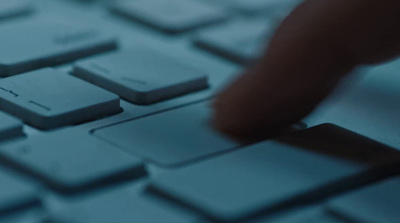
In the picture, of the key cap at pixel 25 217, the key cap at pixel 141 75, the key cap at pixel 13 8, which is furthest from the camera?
the key cap at pixel 13 8

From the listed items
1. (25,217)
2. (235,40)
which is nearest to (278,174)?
(25,217)

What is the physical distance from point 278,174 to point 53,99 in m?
0.13

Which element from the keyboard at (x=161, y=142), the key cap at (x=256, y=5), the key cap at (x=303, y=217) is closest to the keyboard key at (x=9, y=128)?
the keyboard at (x=161, y=142)

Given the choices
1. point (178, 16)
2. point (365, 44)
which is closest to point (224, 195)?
point (365, 44)

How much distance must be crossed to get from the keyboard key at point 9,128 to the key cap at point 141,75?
0.08 metres

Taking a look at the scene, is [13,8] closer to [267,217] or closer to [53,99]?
[53,99]

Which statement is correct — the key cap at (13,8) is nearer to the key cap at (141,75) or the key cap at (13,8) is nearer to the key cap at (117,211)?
the key cap at (141,75)

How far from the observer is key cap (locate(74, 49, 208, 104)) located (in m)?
0.46

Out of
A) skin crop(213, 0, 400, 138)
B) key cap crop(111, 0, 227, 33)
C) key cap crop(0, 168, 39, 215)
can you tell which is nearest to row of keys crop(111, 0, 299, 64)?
key cap crop(111, 0, 227, 33)

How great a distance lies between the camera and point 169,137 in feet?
1.33

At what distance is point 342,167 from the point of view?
1.26 feet

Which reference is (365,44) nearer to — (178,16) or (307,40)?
(307,40)

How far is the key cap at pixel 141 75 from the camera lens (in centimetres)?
46

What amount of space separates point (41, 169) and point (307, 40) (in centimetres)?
15
